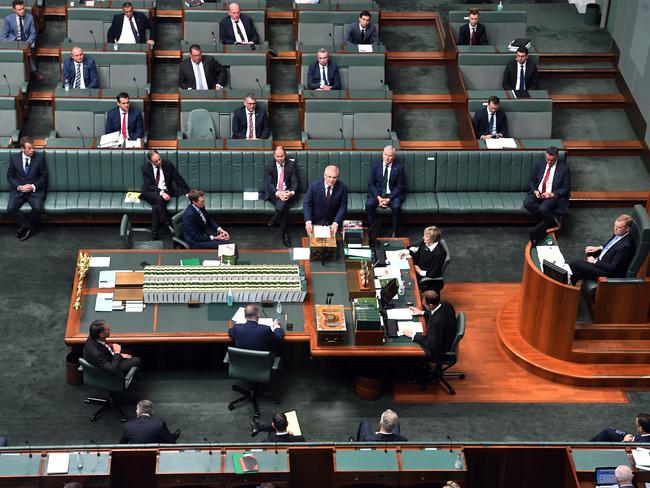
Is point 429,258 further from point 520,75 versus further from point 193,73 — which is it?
point 193,73

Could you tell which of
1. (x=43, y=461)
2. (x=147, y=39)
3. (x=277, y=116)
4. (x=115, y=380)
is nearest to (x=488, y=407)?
(x=115, y=380)

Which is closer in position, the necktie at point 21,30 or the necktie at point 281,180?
the necktie at point 281,180

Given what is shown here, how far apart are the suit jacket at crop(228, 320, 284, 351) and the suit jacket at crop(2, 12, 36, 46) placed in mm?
6983

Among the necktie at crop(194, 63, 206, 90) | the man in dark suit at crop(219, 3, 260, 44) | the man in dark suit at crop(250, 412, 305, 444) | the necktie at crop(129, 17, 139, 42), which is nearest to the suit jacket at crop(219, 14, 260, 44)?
the man in dark suit at crop(219, 3, 260, 44)

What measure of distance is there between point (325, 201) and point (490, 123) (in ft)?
9.05

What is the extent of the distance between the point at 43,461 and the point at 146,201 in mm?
5358

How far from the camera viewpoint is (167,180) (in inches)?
577

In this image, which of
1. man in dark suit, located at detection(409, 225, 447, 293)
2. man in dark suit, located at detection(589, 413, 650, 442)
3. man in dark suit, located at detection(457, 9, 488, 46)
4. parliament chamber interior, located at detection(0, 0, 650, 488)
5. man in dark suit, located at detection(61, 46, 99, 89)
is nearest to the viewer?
man in dark suit, located at detection(589, 413, 650, 442)

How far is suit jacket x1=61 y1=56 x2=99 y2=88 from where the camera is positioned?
15961 millimetres

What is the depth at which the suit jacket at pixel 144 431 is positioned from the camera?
1069cm

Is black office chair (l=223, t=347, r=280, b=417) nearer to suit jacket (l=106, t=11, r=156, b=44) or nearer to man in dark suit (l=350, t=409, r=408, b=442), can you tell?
Answer: man in dark suit (l=350, t=409, r=408, b=442)

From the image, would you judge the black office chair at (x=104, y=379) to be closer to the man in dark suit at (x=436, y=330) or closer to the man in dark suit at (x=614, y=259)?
the man in dark suit at (x=436, y=330)

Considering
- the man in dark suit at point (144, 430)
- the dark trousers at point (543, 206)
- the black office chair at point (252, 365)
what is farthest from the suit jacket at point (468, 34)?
the man in dark suit at point (144, 430)

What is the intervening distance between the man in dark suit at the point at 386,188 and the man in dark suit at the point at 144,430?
4.71 metres
